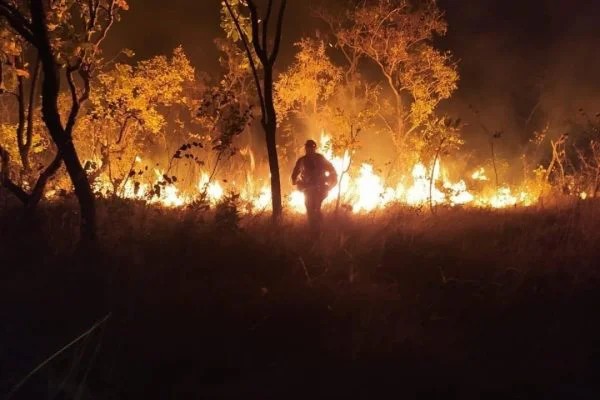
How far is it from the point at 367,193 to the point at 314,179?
14.9ft

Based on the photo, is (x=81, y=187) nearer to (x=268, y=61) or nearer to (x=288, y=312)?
(x=288, y=312)

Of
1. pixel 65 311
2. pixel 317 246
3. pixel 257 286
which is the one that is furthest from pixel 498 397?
pixel 65 311

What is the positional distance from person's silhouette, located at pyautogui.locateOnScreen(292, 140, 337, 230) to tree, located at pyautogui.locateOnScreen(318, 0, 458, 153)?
415 inches

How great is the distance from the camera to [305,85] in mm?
20266

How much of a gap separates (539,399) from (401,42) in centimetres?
1584

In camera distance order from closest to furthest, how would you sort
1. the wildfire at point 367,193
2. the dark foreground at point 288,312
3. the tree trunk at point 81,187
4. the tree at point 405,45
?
the dark foreground at point 288,312 → the tree trunk at point 81,187 → the wildfire at point 367,193 → the tree at point 405,45

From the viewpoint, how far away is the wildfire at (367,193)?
42.1 feet

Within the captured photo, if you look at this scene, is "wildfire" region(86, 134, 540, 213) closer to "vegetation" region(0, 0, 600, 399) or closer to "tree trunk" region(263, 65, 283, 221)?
"vegetation" region(0, 0, 600, 399)

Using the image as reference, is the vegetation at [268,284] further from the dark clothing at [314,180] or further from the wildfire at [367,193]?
the dark clothing at [314,180]

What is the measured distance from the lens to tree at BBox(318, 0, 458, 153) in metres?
19.8

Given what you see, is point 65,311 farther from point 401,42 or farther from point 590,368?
point 401,42

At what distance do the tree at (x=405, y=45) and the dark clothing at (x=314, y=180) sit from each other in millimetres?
10538

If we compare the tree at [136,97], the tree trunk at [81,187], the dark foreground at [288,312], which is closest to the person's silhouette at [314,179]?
the dark foreground at [288,312]

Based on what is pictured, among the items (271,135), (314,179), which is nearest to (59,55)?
(271,135)
